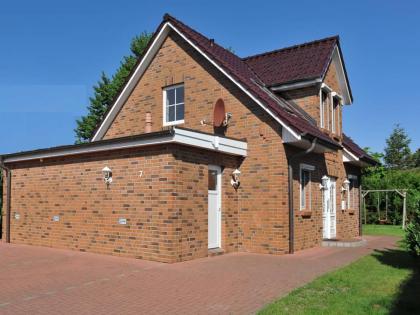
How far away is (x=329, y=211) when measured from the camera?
15992 millimetres

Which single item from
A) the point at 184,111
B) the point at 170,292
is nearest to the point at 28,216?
the point at 184,111

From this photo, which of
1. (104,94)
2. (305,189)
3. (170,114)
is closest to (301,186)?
(305,189)

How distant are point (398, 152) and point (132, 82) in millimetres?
80531

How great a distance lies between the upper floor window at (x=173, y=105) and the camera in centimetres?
1469

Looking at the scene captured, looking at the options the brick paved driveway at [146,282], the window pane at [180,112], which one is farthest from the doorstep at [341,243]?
the window pane at [180,112]

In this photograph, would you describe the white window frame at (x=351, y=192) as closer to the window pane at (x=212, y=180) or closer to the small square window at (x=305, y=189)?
the small square window at (x=305, y=189)

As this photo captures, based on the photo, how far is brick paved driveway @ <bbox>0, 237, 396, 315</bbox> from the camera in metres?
6.25

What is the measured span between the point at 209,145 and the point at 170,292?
480 centimetres

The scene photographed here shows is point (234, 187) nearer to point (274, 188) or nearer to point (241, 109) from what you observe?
point (274, 188)

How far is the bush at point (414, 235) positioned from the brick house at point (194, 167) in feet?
10.9

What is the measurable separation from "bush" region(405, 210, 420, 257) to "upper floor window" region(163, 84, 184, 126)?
7.74 meters

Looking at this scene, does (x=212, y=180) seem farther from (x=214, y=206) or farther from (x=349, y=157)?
(x=349, y=157)

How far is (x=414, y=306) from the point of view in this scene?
20.3ft

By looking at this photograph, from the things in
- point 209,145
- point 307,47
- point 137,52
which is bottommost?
point 209,145
